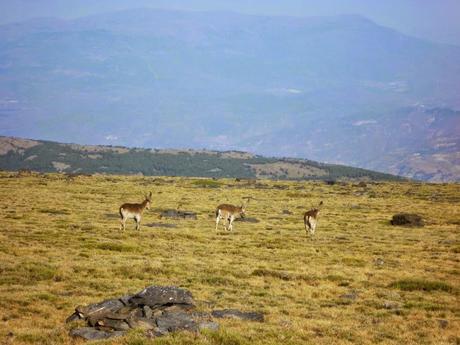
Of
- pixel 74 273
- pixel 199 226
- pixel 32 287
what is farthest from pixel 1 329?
pixel 199 226

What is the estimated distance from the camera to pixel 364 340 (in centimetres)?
1788

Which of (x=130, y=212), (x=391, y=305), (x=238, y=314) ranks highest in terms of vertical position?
(x=130, y=212)

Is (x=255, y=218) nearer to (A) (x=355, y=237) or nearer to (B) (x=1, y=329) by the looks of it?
(A) (x=355, y=237)

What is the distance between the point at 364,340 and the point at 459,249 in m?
24.6

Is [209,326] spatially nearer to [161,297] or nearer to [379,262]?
[161,297]

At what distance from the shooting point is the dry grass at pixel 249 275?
18.7 metres

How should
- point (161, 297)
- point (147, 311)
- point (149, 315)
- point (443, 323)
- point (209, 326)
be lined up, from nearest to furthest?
point (209, 326) < point (149, 315) < point (147, 311) < point (161, 297) < point (443, 323)

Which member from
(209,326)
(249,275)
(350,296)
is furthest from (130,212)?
(209,326)

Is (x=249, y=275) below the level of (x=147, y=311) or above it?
below

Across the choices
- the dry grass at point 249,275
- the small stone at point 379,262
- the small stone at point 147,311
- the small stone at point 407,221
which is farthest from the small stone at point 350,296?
the small stone at point 407,221

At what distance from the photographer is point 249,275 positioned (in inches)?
1114

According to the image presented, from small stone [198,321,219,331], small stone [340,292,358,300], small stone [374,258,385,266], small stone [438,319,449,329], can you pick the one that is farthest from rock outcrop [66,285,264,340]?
small stone [374,258,385,266]

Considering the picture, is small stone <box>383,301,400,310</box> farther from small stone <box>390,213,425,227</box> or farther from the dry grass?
small stone <box>390,213,425,227</box>

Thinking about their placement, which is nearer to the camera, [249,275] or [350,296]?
[350,296]
